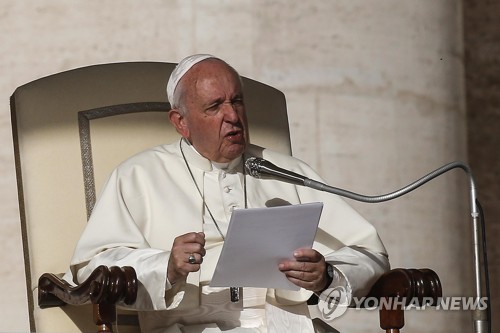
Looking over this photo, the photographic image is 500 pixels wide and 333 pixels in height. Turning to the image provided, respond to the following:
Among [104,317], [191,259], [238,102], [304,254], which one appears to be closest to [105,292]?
[104,317]

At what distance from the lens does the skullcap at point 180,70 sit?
4688 mm

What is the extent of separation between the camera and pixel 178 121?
474 centimetres

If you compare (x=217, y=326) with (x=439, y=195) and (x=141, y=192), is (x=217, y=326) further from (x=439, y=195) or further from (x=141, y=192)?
(x=439, y=195)

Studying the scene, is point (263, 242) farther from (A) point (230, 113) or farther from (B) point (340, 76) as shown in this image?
(B) point (340, 76)

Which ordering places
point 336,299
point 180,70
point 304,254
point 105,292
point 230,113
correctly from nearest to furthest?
point 105,292
point 304,254
point 336,299
point 230,113
point 180,70

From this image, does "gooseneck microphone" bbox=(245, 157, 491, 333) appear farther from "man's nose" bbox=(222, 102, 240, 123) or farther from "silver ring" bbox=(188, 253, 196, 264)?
"silver ring" bbox=(188, 253, 196, 264)

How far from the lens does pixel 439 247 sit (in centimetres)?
604

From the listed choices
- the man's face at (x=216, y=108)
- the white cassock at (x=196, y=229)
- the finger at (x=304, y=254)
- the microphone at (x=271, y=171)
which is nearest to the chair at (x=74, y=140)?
the white cassock at (x=196, y=229)

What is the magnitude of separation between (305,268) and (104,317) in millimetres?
606

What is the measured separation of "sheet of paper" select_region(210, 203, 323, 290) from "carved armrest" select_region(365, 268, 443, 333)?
12.4 inches

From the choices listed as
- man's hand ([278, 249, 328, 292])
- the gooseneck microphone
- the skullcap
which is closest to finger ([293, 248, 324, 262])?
man's hand ([278, 249, 328, 292])

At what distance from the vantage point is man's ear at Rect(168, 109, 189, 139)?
15.5 feet

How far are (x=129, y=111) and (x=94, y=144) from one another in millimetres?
185

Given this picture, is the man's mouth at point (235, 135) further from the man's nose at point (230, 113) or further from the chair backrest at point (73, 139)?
the chair backrest at point (73, 139)
